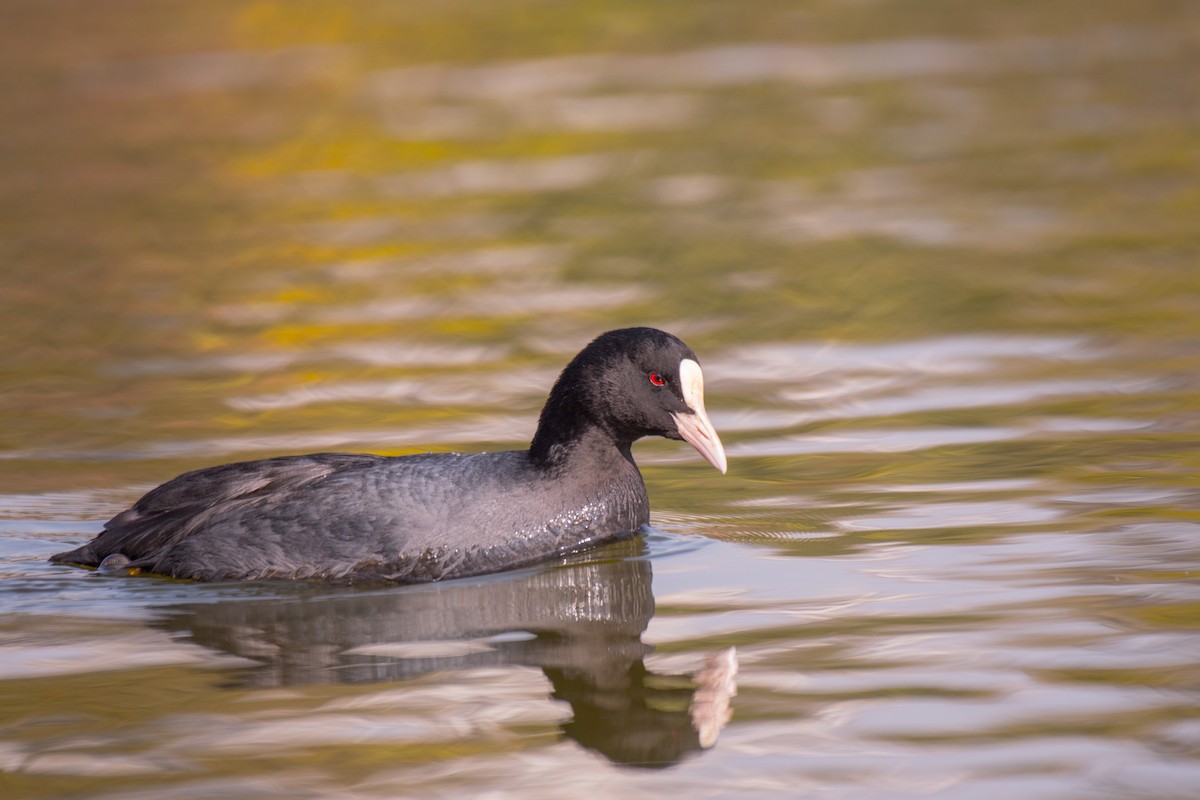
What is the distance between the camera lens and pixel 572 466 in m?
6.81

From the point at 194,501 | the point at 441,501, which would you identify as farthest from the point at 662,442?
the point at 194,501

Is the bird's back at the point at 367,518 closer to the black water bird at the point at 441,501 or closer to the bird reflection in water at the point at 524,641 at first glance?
the black water bird at the point at 441,501

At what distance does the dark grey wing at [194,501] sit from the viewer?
6.62 metres

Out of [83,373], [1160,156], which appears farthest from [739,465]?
[1160,156]

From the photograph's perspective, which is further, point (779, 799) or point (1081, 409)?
point (1081, 409)

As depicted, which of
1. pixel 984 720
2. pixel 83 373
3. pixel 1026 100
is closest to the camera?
pixel 984 720

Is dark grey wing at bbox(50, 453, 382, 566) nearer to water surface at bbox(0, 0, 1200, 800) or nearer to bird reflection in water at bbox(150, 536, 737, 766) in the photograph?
water surface at bbox(0, 0, 1200, 800)

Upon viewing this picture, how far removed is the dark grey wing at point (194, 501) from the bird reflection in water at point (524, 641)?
1.55ft

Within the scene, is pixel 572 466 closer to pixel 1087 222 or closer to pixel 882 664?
pixel 882 664

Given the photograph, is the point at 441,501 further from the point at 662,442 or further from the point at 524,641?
the point at 662,442

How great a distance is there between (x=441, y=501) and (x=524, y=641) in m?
0.96

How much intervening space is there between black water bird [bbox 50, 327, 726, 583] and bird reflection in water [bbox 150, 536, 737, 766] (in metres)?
0.13

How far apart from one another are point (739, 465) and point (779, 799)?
3418 millimetres

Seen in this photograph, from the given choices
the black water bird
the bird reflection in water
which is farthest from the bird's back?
the bird reflection in water
